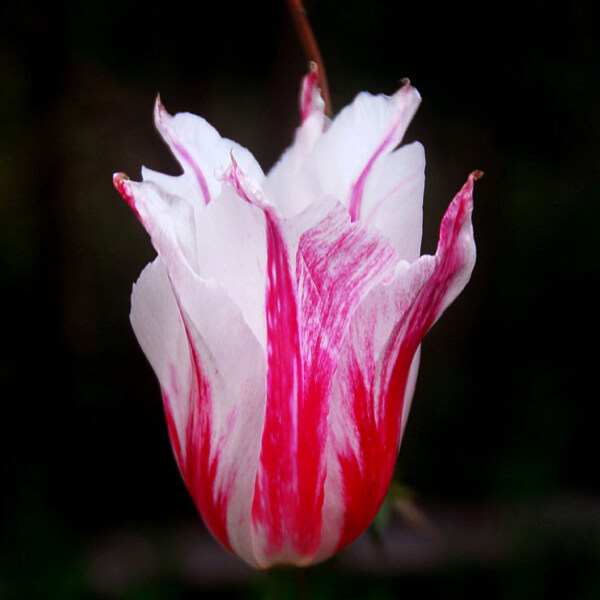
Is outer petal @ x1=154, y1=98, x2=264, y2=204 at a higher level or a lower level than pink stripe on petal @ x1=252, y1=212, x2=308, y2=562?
higher

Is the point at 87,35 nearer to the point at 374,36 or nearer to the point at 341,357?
the point at 374,36

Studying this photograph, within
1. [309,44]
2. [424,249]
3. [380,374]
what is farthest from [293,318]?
[424,249]

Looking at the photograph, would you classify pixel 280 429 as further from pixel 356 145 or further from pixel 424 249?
pixel 424 249

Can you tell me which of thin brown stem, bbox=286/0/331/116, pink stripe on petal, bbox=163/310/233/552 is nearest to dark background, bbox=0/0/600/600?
thin brown stem, bbox=286/0/331/116

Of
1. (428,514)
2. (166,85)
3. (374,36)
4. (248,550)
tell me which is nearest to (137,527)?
(428,514)

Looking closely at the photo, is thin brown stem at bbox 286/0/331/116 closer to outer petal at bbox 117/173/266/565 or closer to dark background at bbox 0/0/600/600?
outer petal at bbox 117/173/266/565

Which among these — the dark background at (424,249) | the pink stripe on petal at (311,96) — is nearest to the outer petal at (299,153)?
the pink stripe on petal at (311,96)

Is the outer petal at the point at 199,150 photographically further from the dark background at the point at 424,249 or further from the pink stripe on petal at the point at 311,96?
the dark background at the point at 424,249
